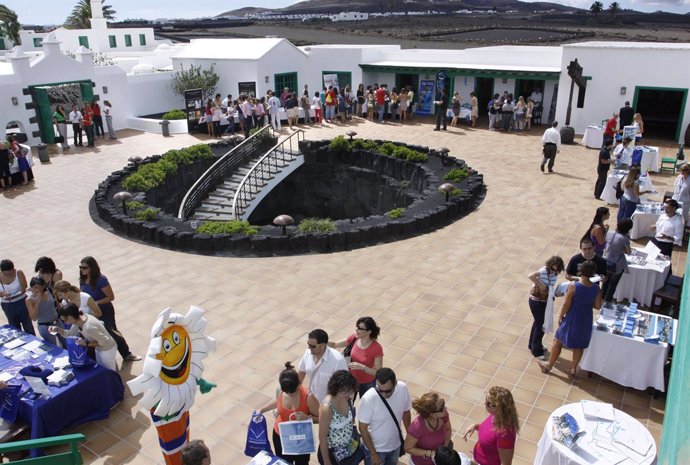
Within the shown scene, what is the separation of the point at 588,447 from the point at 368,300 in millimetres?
4348

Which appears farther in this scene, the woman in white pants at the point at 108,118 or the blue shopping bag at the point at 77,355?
the woman in white pants at the point at 108,118

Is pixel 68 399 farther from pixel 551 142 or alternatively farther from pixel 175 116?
pixel 175 116

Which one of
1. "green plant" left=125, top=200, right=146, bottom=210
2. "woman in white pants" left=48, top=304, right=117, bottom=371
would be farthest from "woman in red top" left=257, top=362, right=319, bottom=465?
"green plant" left=125, top=200, right=146, bottom=210

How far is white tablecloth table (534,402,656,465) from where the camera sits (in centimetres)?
441

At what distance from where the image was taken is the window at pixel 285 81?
79.9 feet

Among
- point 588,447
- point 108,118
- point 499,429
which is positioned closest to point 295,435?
point 499,429

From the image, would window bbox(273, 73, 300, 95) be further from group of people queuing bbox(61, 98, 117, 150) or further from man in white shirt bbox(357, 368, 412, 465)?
man in white shirt bbox(357, 368, 412, 465)

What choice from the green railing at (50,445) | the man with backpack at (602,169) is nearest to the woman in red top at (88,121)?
the man with backpack at (602,169)

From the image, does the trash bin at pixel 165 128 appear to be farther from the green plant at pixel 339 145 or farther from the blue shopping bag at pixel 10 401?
the blue shopping bag at pixel 10 401

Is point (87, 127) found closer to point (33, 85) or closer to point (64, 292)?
point (33, 85)

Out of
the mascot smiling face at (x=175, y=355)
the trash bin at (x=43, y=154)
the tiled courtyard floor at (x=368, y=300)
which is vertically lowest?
the tiled courtyard floor at (x=368, y=300)

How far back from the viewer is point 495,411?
13.7ft

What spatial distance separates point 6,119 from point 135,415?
17.3 m

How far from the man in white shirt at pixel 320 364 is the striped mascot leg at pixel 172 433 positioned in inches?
43.6
